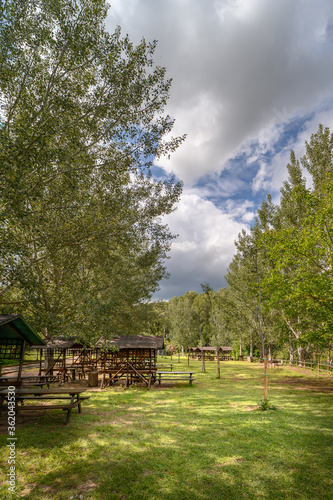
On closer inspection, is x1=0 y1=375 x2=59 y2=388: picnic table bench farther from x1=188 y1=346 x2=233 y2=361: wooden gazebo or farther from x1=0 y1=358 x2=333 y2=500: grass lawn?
x1=188 y1=346 x2=233 y2=361: wooden gazebo

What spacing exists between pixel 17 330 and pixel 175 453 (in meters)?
7.13

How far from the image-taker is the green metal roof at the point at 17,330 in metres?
8.68

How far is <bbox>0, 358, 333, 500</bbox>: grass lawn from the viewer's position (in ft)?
15.2

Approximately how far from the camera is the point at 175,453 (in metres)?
6.14

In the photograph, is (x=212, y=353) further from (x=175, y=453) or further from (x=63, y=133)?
(x=63, y=133)

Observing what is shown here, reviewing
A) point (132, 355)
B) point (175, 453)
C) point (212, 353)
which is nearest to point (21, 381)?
point (175, 453)

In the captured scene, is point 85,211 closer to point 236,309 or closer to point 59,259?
point 59,259

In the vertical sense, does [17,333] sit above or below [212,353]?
above

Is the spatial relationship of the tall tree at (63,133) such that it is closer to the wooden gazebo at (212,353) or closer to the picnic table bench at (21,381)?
the picnic table bench at (21,381)

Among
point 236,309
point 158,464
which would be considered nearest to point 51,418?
point 158,464

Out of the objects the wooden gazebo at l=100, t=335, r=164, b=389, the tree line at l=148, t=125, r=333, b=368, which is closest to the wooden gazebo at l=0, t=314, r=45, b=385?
the wooden gazebo at l=100, t=335, r=164, b=389

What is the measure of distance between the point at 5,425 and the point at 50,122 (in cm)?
956

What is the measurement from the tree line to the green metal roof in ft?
40.7

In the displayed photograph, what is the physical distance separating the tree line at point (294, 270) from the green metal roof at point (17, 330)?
12396mm
